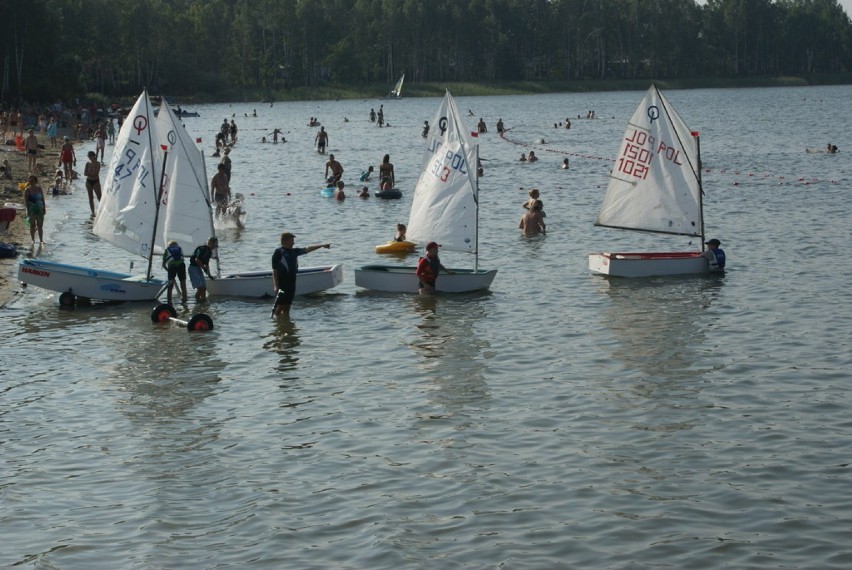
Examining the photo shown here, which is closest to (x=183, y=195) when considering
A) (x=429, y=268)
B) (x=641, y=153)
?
(x=429, y=268)

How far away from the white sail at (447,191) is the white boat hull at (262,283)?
2.73 m

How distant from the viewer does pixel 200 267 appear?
93.2 feet

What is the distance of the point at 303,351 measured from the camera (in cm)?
2414

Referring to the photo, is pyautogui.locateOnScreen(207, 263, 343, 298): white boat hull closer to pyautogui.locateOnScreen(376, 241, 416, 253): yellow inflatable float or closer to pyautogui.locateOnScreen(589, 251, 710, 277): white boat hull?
pyautogui.locateOnScreen(376, 241, 416, 253): yellow inflatable float

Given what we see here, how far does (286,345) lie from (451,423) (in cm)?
663

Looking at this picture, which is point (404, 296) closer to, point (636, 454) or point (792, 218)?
point (636, 454)

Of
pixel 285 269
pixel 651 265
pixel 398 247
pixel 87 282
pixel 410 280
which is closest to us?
pixel 285 269

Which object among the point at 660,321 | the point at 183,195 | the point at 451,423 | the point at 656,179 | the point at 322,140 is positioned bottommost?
the point at 451,423

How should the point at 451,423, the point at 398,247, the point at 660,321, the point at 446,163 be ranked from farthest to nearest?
the point at 398,247, the point at 446,163, the point at 660,321, the point at 451,423

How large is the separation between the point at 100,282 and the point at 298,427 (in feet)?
36.6

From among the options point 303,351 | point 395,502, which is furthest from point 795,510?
point 303,351

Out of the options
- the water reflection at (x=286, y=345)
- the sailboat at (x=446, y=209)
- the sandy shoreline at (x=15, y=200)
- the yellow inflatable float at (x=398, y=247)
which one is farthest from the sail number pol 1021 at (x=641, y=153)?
the sandy shoreline at (x=15, y=200)

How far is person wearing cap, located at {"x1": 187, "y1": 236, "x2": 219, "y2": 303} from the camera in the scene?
28.3 meters

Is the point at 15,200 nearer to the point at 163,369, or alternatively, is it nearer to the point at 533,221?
the point at 533,221
